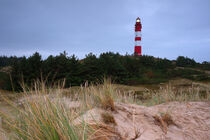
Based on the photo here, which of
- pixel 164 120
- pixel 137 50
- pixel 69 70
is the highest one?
pixel 137 50

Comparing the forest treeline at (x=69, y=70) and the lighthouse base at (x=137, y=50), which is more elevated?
the lighthouse base at (x=137, y=50)

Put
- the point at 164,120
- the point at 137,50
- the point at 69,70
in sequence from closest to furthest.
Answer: the point at 164,120 → the point at 69,70 → the point at 137,50

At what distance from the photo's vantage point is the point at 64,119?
1.18 metres

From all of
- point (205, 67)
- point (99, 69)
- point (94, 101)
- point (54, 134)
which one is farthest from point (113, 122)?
point (205, 67)

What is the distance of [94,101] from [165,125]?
120 centimetres

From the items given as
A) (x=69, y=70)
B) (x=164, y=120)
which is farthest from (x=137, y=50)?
(x=164, y=120)

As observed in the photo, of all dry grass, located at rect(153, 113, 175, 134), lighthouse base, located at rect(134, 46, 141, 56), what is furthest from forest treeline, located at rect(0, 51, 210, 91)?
lighthouse base, located at rect(134, 46, 141, 56)

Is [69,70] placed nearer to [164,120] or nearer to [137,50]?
[164,120]

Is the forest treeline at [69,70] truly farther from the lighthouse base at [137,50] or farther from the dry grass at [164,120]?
the lighthouse base at [137,50]

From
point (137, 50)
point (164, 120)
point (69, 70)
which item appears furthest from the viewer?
point (137, 50)

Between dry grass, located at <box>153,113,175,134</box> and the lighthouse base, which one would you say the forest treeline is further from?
the lighthouse base

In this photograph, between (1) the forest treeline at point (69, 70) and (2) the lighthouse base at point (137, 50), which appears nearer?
(1) the forest treeline at point (69, 70)

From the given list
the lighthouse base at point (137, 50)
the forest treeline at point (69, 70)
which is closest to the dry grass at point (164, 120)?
the forest treeline at point (69, 70)

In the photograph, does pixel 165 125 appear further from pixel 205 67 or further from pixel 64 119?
pixel 205 67
